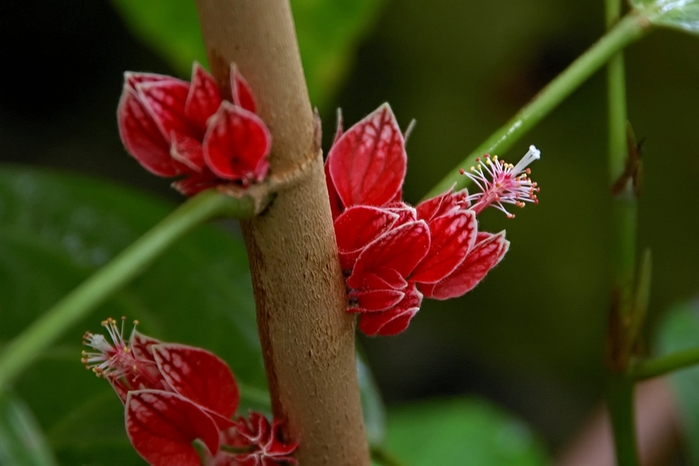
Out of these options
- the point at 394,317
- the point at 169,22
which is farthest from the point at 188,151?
the point at 169,22

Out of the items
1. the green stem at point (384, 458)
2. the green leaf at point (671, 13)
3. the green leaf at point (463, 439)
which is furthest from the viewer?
the green leaf at point (463, 439)

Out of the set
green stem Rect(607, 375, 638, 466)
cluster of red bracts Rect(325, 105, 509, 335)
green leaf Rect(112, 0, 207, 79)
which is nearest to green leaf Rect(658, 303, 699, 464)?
green stem Rect(607, 375, 638, 466)

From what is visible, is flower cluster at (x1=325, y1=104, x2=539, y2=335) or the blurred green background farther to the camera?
the blurred green background

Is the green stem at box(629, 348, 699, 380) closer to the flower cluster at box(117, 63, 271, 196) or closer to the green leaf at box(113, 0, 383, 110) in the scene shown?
the flower cluster at box(117, 63, 271, 196)

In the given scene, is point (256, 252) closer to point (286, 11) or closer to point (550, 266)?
point (286, 11)

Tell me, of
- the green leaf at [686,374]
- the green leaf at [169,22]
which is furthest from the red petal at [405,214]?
the green leaf at [169,22]

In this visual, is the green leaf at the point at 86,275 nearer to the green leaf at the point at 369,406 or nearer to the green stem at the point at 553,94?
the green leaf at the point at 369,406

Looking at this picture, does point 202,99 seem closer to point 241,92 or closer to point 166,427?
point 241,92
